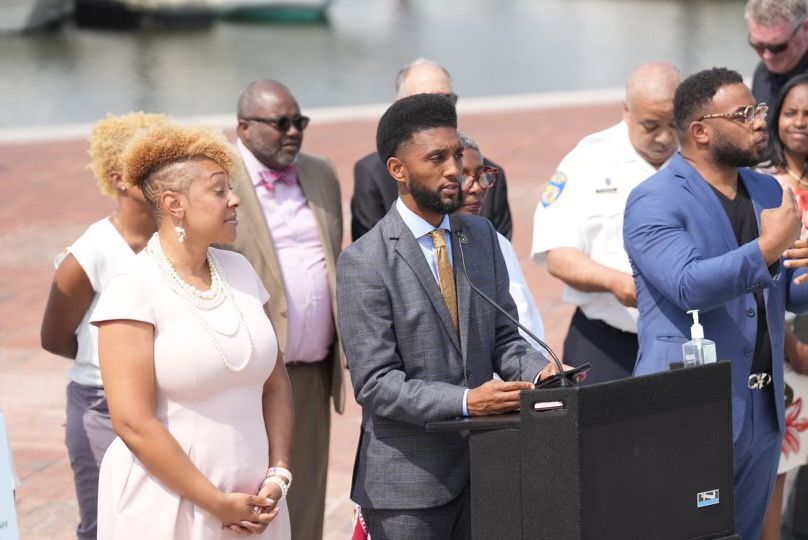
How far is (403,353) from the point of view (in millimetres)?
3623

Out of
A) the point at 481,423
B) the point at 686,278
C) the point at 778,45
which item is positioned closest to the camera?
the point at 481,423

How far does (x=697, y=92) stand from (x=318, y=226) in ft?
5.23

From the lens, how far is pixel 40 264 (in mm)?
10445

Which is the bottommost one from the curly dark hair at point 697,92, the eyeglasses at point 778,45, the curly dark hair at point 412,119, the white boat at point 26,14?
the curly dark hair at point 412,119

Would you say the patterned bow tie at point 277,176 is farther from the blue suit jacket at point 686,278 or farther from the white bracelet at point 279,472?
the white bracelet at point 279,472

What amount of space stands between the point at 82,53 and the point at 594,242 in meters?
28.9

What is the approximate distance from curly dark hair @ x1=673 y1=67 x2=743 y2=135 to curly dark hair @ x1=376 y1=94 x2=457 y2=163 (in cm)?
97

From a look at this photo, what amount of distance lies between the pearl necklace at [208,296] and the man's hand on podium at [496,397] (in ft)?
2.24

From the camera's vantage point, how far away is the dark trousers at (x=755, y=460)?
422 cm

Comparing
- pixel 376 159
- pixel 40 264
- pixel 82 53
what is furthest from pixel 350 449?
pixel 82 53

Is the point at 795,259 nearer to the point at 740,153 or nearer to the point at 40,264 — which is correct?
the point at 740,153

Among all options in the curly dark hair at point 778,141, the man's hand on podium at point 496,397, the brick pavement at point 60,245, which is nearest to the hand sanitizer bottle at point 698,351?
the man's hand on podium at point 496,397

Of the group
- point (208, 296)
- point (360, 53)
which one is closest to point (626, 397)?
point (208, 296)

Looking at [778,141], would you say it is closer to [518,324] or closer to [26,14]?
[518,324]
